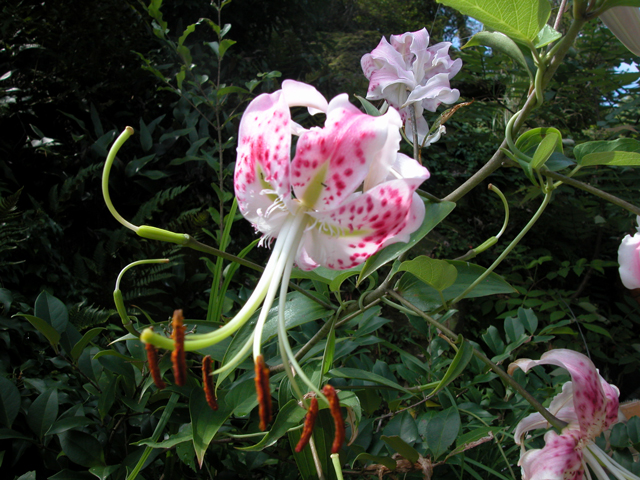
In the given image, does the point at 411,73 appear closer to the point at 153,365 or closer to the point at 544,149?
the point at 544,149

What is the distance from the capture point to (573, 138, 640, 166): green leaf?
33 centimetres

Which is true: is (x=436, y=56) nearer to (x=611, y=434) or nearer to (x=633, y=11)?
(x=633, y=11)

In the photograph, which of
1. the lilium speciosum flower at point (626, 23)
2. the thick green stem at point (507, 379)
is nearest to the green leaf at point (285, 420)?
the thick green stem at point (507, 379)

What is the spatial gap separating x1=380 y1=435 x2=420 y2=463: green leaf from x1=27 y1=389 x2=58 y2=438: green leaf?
1.27 feet

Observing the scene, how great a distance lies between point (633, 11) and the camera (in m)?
0.29

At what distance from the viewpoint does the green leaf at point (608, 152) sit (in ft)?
1.09

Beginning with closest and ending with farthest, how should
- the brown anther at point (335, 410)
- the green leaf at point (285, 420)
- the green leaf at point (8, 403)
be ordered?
the brown anther at point (335, 410) < the green leaf at point (285, 420) < the green leaf at point (8, 403)

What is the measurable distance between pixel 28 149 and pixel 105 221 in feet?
1.22

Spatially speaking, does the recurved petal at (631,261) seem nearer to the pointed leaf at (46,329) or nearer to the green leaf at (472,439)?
the green leaf at (472,439)

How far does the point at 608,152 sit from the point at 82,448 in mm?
595

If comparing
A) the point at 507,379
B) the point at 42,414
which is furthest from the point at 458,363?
the point at 42,414

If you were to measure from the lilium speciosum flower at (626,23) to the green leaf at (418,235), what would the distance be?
164 mm

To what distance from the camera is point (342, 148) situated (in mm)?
283

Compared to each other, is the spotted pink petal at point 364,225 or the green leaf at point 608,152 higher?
the green leaf at point 608,152
